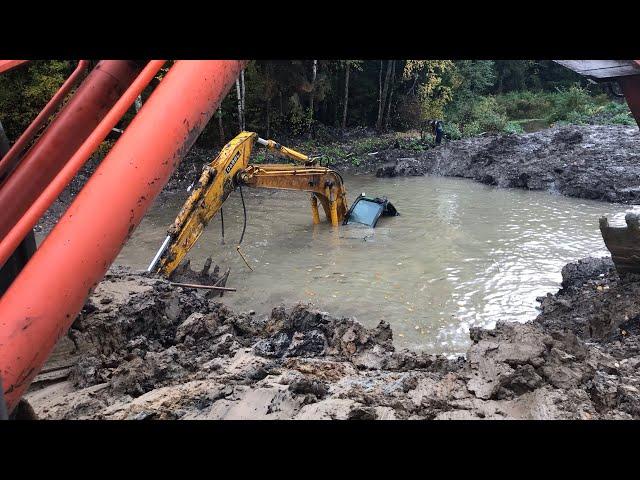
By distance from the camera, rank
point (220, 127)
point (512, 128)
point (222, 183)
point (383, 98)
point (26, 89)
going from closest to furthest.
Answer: point (222, 183)
point (26, 89)
point (220, 127)
point (512, 128)
point (383, 98)

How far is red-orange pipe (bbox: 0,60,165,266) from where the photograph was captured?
177cm

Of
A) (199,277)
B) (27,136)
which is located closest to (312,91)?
(199,277)

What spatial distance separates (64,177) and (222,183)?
5.90 metres

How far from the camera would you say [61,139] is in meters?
2.67

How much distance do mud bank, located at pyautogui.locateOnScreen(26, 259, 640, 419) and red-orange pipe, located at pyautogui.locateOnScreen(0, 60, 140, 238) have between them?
1.63 metres

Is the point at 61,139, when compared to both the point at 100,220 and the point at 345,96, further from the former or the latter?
the point at 345,96

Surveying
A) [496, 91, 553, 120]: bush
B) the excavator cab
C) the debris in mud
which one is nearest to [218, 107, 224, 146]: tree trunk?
the excavator cab

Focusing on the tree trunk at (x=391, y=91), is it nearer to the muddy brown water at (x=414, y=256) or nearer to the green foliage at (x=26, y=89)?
the muddy brown water at (x=414, y=256)

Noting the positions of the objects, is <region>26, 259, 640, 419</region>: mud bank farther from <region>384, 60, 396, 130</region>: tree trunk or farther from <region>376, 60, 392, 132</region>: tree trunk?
<region>384, 60, 396, 130</region>: tree trunk

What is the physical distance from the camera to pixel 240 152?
8156 millimetres

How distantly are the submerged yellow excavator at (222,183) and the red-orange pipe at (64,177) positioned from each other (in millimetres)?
5159
